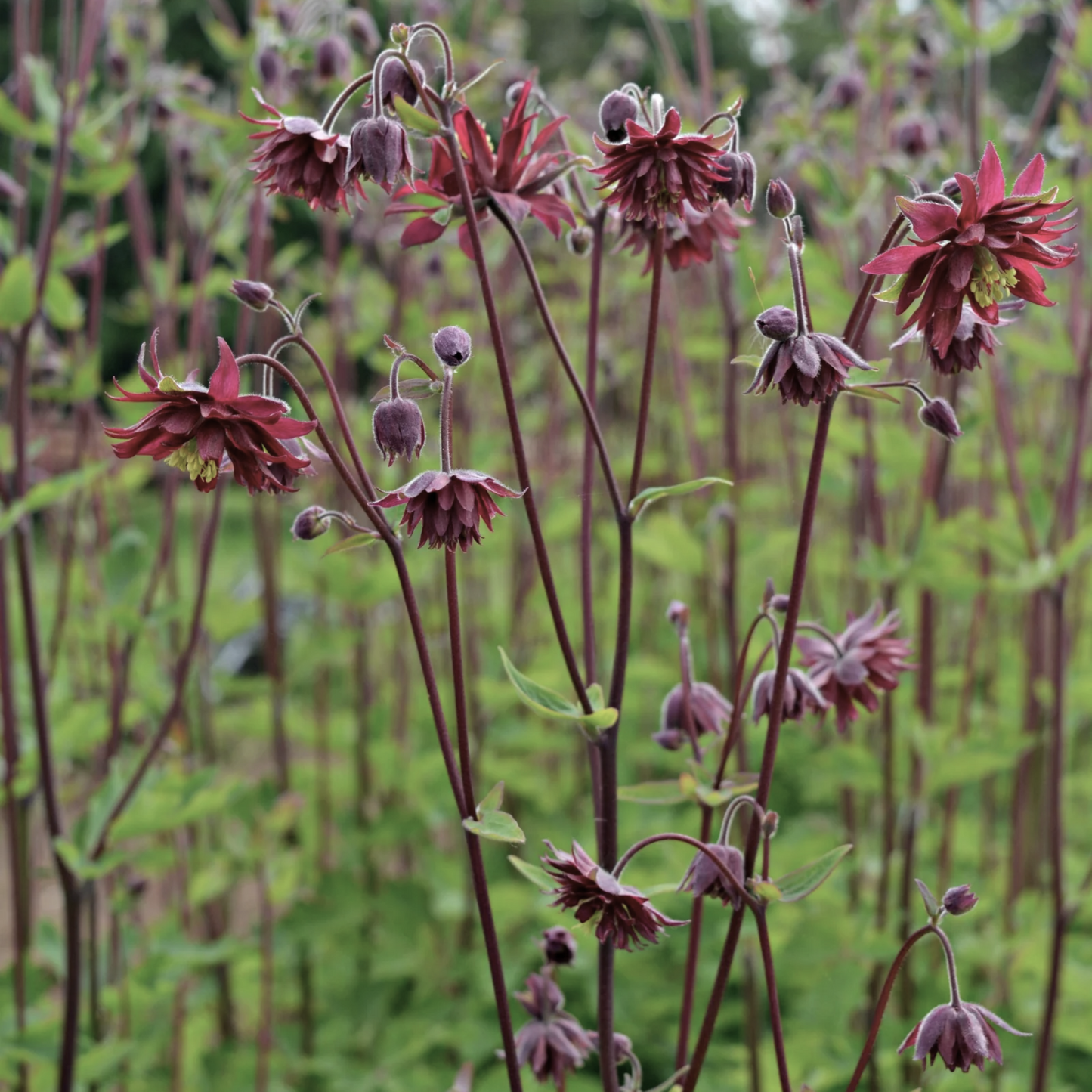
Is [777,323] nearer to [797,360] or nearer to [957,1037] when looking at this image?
[797,360]

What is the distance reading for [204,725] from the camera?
2.55 meters

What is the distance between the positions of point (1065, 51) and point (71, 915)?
2321mm

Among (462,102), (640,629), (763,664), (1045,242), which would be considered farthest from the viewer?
(640,629)

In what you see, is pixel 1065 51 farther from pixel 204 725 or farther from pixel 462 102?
pixel 204 725

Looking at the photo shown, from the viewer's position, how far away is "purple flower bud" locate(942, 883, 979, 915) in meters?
0.82

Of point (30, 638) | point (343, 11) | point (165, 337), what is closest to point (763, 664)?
point (30, 638)

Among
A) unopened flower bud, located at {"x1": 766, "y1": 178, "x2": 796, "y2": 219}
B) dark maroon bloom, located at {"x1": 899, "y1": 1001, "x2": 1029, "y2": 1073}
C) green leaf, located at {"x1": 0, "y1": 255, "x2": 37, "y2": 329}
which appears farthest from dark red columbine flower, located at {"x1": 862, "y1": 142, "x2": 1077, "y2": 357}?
green leaf, located at {"x1": 0, "y1": 255, "x2": 37, "y2": 329}

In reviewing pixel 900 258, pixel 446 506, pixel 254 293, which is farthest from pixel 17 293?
pixel 900 258

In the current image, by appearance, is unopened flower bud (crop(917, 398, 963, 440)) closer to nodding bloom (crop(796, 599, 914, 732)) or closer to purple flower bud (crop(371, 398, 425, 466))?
nodding bloom (crop(796, 599, 914, 732))

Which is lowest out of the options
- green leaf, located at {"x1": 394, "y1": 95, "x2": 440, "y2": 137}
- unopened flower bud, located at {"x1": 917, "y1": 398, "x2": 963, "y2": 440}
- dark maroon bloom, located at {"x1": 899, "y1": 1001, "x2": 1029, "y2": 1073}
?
dark maroon bloom, located at {"x1": 899, "y1": 1001, "x2": 1029, "y2": 1073}

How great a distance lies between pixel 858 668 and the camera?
3.45ft

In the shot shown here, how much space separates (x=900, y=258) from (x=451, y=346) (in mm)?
326

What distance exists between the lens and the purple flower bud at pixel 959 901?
0.82 m

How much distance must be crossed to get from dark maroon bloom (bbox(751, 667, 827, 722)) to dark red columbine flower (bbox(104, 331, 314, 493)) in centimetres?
48
